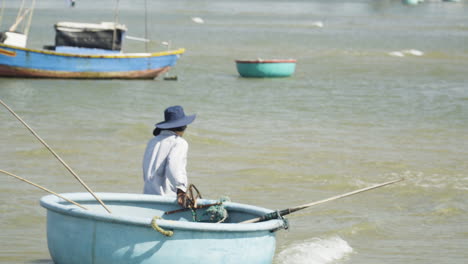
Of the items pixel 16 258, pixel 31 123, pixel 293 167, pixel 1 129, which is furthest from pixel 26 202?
pixel 31 123

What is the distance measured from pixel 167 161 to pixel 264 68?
18598mm

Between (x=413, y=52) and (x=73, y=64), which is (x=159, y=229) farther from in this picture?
(x=413, y=52)

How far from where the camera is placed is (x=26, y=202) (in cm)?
870

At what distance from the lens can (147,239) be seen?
5.40 meters

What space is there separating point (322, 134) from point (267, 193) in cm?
477

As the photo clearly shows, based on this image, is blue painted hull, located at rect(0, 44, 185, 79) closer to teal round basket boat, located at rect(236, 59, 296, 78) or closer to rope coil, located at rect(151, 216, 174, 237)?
teal round basket boat, located at rect(236, 59, 296, 78)

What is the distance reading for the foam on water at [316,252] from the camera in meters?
7.13

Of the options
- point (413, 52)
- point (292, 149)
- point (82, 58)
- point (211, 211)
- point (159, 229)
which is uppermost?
point (159, 229)

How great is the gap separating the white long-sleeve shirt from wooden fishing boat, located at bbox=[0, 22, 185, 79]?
16.3m

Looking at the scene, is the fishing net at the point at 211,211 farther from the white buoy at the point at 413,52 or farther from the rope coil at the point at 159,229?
the white buoy at the point at 413,52

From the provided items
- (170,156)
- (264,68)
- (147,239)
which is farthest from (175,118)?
(264,68)

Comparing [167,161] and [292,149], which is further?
[292,149]

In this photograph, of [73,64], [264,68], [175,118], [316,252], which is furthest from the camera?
[264,68]

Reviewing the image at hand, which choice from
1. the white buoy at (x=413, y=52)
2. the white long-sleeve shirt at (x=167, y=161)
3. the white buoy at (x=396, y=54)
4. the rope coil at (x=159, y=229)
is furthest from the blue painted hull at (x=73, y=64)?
the rope coil at (x=159, y=229)
